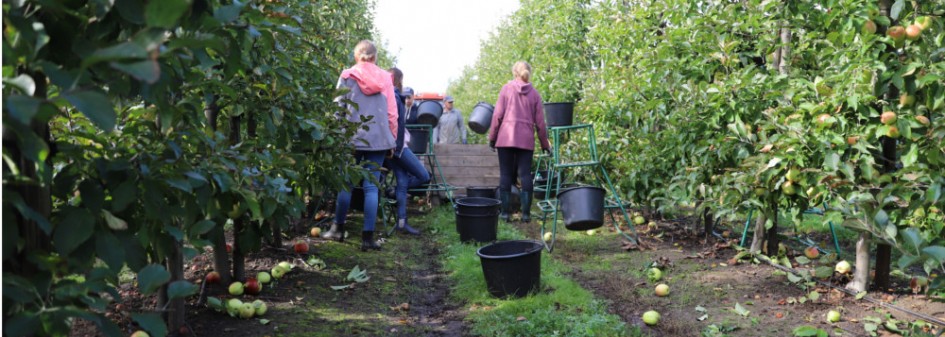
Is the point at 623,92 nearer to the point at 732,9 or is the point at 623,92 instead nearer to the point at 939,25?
the point at 732,9

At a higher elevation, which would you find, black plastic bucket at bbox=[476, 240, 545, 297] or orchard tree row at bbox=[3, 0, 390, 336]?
orchard tree row at bbox=[3, 0, 390, 336]

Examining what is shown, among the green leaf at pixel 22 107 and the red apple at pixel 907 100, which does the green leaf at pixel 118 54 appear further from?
the red apple at pixel 907 100

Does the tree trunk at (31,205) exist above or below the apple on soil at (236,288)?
above

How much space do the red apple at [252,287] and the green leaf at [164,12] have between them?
2.77m

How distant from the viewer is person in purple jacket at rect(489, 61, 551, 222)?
6.63 m

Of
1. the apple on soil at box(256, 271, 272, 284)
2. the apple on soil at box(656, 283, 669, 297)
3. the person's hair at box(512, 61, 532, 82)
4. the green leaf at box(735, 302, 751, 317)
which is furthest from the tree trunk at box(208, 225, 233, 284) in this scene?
the person's hair at box(512, 61, 532, 82)

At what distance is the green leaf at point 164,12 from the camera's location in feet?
3.13

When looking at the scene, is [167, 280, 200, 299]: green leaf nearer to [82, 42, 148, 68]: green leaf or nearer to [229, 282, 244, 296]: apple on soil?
[82, 42, 148, 68]: green leaf

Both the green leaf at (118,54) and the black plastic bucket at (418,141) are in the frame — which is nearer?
the green leaf at (118,54)

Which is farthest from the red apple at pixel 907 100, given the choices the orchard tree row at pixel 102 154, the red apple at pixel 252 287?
the red apple at pixel 252 287

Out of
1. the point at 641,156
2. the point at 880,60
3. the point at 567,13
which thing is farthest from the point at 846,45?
the point at 567,13

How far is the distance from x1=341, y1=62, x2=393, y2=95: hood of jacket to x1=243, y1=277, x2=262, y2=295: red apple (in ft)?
7.07

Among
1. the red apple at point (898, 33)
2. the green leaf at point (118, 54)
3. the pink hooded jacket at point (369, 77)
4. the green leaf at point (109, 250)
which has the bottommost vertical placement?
the green leaf at point (109, 250)

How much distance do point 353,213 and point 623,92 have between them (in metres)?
3.15
